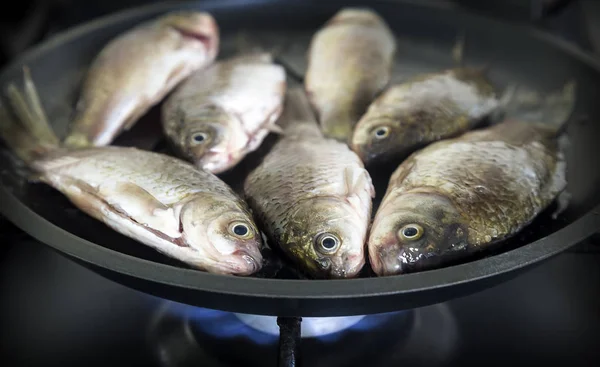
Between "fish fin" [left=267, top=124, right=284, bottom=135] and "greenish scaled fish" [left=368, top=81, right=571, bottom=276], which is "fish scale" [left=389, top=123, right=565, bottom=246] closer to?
"greenish scaled fish" [left=368, top=81, right=571, bottom=276]

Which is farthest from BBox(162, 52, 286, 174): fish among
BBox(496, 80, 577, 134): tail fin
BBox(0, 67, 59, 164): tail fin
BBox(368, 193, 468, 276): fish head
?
BBox(496, 80, 577, 134): tail fin

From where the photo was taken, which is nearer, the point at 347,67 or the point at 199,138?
the point at 199,138

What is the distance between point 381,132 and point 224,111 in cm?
28

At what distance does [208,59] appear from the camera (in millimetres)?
1333

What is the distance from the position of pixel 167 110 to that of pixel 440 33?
68cm

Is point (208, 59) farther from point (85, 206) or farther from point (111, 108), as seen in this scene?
point (85, 206)

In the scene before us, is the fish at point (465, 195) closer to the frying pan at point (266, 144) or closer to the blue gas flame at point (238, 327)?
the frying pan at point (266, 144)

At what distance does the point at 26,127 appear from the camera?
1.11 meters

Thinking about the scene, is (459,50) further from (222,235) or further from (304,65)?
(222,235)

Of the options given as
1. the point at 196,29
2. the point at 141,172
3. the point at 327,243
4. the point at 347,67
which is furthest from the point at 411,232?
the point at 196,29

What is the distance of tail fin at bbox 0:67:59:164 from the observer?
1072 millimetres

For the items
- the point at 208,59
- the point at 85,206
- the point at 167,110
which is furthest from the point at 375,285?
the point at 208,59

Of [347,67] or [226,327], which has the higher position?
[347,67]

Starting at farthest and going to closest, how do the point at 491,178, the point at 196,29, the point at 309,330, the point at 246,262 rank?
the point at 196,29 → the point at 309,330 → the point at 491,178 → the point at 246,262
